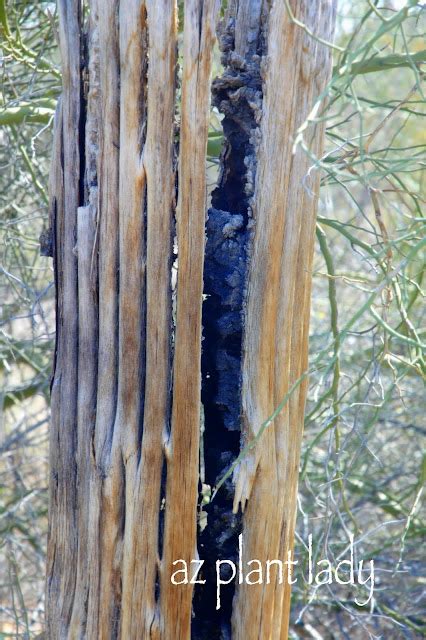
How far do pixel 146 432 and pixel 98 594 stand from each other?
1.40 feet

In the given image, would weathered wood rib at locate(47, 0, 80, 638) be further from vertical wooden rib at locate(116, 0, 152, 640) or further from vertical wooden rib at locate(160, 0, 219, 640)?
vertical wooden rib at locate(160, 0, 219, 640)

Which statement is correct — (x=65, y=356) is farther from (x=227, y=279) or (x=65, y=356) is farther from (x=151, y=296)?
(x=227, y=279)

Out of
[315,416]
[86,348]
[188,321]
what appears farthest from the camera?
[315,416]

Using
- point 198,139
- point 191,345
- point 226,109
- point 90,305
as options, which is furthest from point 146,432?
point 226,109

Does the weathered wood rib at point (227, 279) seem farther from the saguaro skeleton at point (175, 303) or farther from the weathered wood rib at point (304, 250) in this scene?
the weathered wood rib at point (304, 250)

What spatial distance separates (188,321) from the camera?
5.67 ft

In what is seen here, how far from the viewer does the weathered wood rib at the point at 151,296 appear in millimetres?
1696

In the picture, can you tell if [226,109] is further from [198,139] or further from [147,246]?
[147,246]

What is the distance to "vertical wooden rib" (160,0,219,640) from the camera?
1.67m

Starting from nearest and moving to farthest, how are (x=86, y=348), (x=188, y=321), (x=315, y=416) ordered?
(x=188, y=321) → (x=86, y=348) → (x=315, y=416)

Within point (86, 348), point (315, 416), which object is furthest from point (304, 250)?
point (315, 416)

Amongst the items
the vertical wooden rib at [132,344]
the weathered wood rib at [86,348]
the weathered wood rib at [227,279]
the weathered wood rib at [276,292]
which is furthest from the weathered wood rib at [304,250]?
the weathered wood rib at [86,348]

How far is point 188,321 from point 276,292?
22cm

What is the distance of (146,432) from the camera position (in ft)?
5.77
